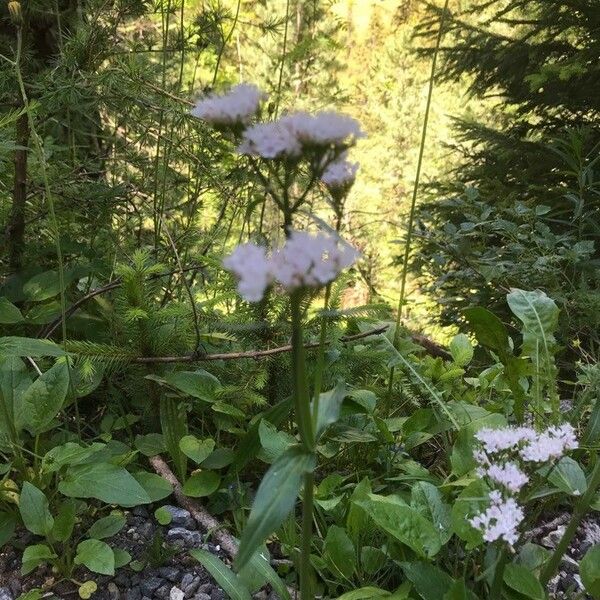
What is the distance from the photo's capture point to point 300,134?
521mm

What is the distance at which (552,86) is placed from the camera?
8.35ft

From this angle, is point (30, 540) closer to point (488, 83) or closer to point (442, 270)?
point (442, 270)

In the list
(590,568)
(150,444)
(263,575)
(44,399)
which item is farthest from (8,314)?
(590,568)

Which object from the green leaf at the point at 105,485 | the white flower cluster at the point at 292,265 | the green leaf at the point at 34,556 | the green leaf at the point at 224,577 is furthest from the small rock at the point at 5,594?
the white flower cluster at the point at 292,265

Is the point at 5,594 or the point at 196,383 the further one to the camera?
the point at 196,383

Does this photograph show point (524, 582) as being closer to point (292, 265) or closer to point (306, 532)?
point (306, 532)

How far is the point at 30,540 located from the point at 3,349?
1.06 ft

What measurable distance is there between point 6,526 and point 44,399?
0.66ft

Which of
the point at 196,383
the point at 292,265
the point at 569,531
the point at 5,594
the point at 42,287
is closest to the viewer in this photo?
the point at 292,265

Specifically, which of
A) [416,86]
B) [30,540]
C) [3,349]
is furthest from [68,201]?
[416,86]

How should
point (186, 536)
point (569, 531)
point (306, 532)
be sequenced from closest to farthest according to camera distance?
1. point (306, 532)
2. point (569, 531)
3. point (186, 536)

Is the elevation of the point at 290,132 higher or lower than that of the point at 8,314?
higher

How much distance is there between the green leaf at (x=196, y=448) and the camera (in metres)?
0.99

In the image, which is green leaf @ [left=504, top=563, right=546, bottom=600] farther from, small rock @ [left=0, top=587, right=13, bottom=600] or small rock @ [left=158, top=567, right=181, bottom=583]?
small rock @ [left=0, top=587, right=13, bottom=600]
